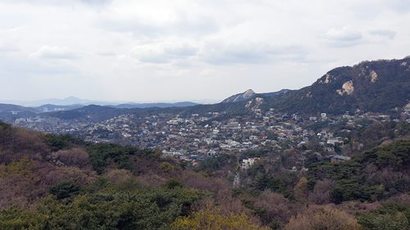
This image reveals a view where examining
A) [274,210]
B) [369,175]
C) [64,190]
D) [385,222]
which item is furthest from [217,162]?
[385,222]

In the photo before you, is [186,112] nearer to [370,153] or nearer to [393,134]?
[393,134]

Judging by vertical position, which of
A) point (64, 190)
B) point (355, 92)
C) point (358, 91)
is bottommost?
point (64, 190)

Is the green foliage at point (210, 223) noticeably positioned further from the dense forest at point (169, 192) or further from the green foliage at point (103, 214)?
the green foliage at point (103, 214)

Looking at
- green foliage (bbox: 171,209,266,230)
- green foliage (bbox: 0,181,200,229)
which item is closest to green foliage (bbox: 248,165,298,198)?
green foliage (bbox: 0,181,200,229)

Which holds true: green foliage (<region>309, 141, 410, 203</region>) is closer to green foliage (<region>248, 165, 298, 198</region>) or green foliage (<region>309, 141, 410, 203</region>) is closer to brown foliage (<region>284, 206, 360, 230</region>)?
green foliage (<region>248, 165, 298, 198</region>)

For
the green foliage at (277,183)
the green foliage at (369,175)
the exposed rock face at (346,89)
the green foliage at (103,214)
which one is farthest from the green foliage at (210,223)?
the exposed rock face at (346,89)

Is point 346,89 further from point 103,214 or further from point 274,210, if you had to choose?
point 103,214
